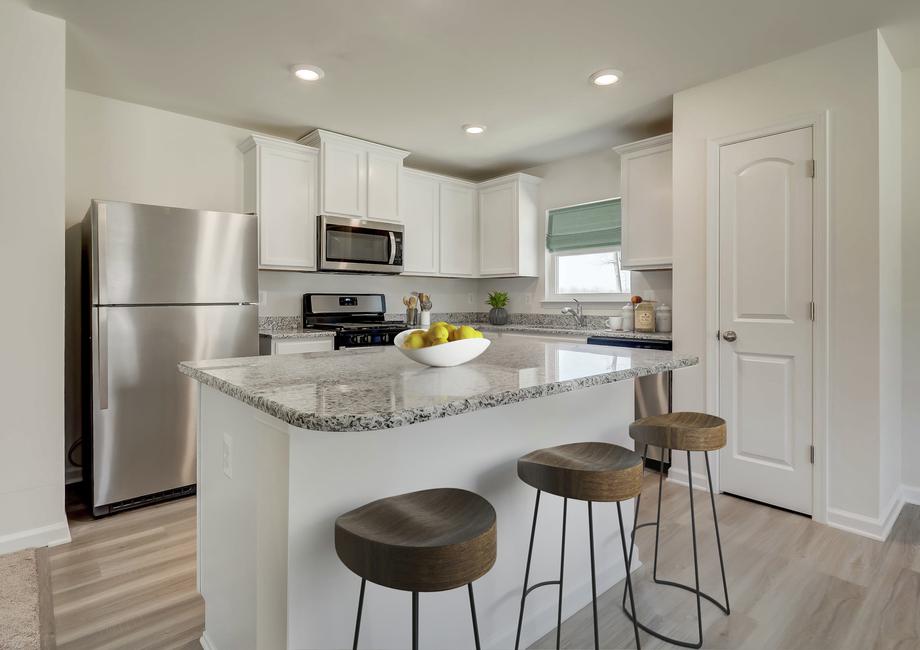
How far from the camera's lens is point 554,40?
100 inches

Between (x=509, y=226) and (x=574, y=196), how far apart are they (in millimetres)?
632

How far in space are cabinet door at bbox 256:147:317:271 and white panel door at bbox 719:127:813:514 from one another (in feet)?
9.03

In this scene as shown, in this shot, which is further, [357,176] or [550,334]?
[550,334]

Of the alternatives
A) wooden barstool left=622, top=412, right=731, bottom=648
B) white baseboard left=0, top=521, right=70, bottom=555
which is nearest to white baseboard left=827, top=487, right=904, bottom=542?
wooden barstool left=622, top=412, right=731, bottom=648

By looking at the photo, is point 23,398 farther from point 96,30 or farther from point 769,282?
point 769,282

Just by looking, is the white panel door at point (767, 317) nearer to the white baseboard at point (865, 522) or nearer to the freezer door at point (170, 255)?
the white baseboard at point (865, 522)

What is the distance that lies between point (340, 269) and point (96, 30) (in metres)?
1.94

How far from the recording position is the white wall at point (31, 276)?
227 centimetres

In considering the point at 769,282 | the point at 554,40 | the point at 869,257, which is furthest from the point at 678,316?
the point at 554,40

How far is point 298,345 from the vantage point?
138 inches

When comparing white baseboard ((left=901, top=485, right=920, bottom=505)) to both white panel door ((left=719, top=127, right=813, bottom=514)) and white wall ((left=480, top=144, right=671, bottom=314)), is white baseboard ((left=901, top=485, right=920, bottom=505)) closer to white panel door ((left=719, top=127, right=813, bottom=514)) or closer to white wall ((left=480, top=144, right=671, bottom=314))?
white panel door ((left=719, top=127, right=813, bottom=514))

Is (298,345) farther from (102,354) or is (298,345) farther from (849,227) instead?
(849,227)

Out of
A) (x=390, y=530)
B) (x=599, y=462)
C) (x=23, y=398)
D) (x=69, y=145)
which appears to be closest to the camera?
(x=390, y=530)

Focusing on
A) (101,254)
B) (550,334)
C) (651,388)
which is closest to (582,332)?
(550,334)
